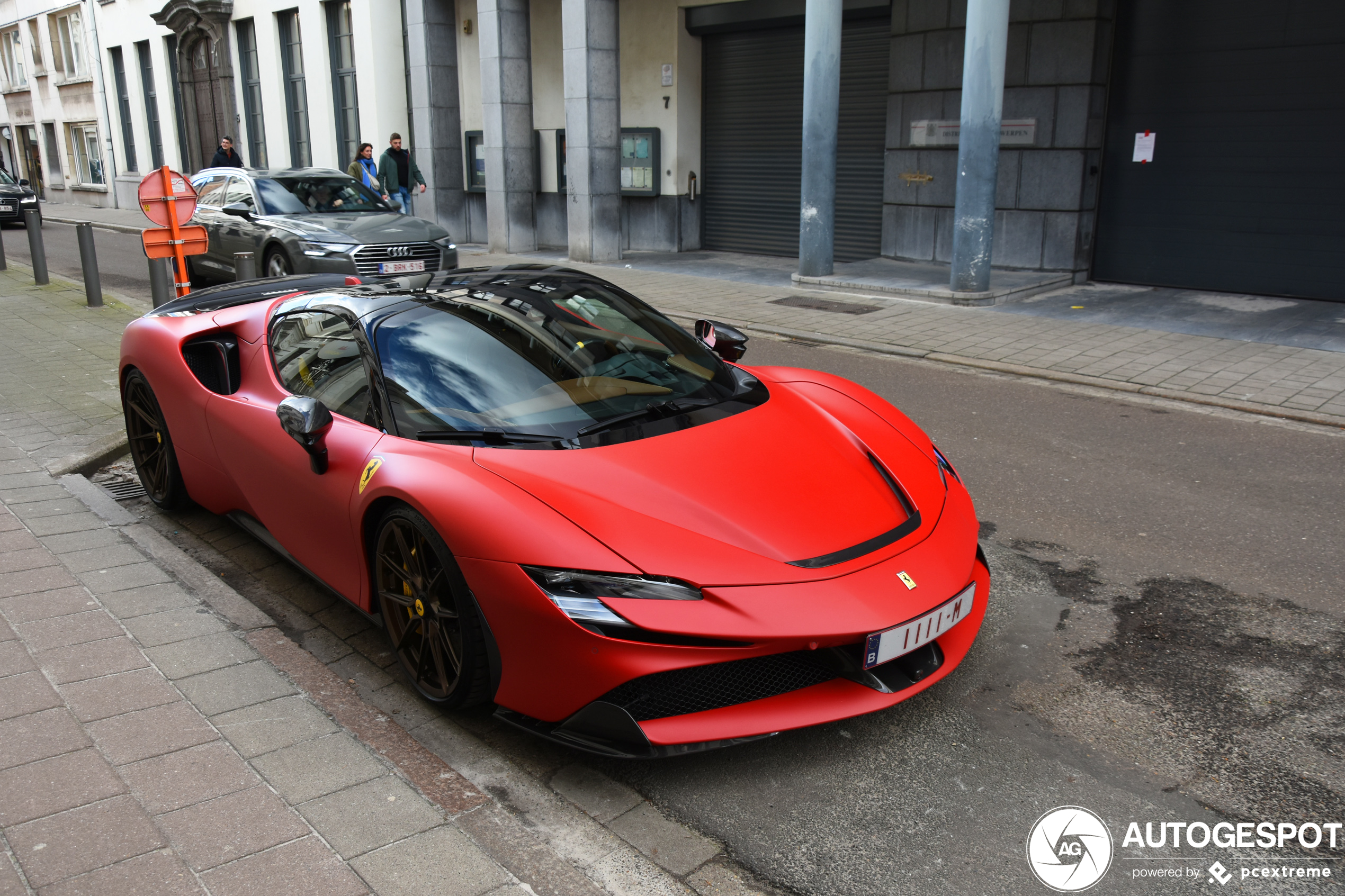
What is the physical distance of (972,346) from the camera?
32.0ft

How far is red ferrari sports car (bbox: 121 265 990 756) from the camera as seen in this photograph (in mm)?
2969

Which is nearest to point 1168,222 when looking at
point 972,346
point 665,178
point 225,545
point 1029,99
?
point 1029,99

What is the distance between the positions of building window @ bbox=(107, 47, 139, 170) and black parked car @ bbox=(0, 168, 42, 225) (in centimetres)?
743

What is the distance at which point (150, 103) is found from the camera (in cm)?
3212

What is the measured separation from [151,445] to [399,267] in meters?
7.32

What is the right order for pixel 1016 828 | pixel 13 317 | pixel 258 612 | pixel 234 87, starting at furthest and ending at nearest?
1. pixel 234 87
2. pixel 13 317
3. pixel 258 612
4. pixel 1016 828

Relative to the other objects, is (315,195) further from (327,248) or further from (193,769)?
(193,769)

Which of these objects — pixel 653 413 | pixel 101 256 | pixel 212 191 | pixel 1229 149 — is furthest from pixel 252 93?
pixel 653 413

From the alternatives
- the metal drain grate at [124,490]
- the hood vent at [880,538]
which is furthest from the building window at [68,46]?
the hood vent at [880,538]

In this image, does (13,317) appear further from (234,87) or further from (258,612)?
(234,87)

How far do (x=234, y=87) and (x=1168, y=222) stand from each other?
23184mm

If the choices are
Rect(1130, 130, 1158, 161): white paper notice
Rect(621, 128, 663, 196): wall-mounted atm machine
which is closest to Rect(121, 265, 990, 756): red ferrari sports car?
Rect(1130, 130, 1158, 161): white paper notice

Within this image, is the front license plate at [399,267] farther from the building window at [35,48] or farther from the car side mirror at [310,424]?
the building window at [35,48]

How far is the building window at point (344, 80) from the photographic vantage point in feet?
73.4
